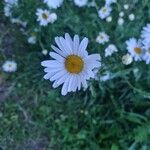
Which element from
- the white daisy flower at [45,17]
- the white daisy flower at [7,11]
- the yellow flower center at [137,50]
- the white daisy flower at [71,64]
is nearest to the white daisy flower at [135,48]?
the yellow flower center at [137,50]

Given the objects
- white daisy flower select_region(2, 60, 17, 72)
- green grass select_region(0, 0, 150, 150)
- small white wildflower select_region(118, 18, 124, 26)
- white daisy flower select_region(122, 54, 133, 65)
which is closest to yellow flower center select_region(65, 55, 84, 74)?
white daisy flower select_region(122, 54, 133, 65)

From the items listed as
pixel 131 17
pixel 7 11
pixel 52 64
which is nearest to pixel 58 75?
pixel 52 64

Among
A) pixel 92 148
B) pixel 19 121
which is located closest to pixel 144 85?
pixel 92 148

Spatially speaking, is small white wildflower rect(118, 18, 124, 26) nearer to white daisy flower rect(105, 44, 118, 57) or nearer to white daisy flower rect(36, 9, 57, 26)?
white daisy flower rect(105, 44, 118, 57)

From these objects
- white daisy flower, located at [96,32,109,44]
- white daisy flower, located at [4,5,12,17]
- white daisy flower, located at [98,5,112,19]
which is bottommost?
white daisy flower, located at [96,32,109,44]

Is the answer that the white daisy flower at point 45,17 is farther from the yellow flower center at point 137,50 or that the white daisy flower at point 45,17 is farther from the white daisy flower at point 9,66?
the yellow flower center at point 137,50

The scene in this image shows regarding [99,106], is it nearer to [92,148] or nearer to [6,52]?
[92,148]
